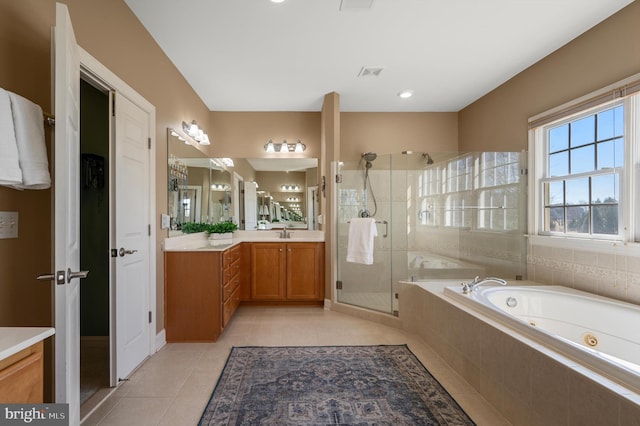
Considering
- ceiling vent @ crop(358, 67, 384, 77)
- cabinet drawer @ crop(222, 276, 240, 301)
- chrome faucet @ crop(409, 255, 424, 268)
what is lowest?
cabinet drawer @ crop(222, 276, 240, 301)

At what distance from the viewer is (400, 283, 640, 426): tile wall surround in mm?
1154

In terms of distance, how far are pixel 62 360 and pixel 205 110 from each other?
11.2ft

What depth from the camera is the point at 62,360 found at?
1.20 meters

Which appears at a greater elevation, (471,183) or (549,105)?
(549,105)

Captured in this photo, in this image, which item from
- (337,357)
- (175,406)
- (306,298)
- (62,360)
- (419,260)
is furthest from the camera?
(306,298)

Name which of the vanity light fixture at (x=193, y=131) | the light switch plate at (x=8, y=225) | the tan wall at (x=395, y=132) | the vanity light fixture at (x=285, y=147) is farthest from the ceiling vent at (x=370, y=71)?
the light switch plate at (x=8, y=225)

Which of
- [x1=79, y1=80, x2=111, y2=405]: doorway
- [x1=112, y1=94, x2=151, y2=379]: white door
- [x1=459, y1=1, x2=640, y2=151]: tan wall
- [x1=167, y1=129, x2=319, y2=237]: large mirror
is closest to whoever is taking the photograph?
[x1=112, y1=94, x2=151, y2=379]: white door

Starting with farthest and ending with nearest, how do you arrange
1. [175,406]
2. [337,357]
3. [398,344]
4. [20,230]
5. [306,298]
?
1. [306,298]
2. [398,344]
3. [337,357]
4. [175,406]
5. [20,230]

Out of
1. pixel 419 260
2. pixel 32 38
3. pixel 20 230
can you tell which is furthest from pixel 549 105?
pixel 20 230

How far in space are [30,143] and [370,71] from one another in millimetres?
2788

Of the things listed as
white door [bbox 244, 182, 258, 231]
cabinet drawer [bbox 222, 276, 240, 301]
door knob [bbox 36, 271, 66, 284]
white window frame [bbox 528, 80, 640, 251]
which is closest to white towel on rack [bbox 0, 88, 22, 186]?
door knob [bbox 36, 271, 66, 284]

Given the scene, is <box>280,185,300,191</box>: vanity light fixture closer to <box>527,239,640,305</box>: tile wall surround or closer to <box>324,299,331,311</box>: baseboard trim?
<box>324,299,331,311</box>: baseboard trim

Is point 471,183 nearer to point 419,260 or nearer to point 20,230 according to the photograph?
point 419,260

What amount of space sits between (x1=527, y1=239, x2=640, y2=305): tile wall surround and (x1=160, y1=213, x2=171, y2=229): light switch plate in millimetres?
3504
